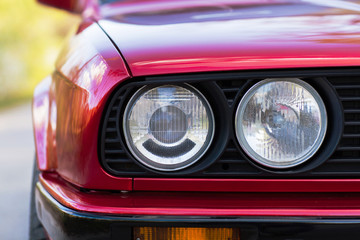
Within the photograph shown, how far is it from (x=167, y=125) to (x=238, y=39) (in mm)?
319

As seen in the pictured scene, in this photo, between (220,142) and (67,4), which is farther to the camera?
(67,4)

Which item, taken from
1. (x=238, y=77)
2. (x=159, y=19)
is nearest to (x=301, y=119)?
(x=238, y=77)

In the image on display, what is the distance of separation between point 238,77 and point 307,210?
1.25 feet

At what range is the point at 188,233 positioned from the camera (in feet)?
4.50

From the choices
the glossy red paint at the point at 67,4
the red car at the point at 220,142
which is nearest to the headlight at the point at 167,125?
the red car at the point at 220,142

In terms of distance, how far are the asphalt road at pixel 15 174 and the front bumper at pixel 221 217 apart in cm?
163

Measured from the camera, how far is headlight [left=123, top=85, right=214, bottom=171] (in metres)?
1.43

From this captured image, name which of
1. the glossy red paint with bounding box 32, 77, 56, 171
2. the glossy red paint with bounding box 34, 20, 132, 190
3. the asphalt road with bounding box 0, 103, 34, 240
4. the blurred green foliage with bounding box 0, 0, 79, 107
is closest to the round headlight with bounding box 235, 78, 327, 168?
the glossy red paint with bounding box 34, 20, 132, 190

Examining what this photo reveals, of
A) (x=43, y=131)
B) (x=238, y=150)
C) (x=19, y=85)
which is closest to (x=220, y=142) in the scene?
(x=238, y=150)

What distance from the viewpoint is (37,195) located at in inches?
69.4

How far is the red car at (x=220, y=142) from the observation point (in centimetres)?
137

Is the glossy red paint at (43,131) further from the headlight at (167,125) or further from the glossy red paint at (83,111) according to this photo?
the headlight at (167,125)

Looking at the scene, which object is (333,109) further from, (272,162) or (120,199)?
(120,199)

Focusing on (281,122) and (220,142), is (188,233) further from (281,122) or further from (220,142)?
(281,122)
